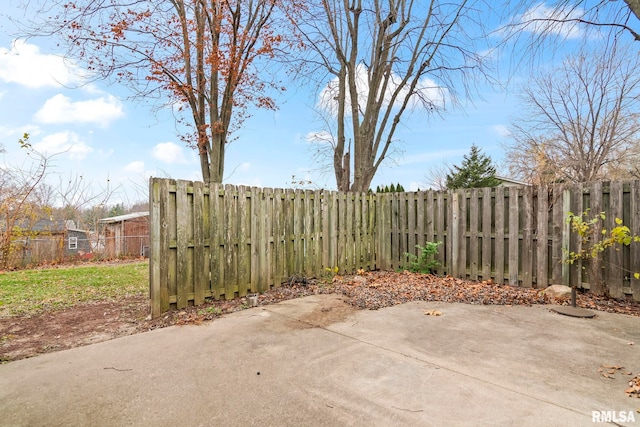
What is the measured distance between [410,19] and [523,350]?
8.58 meters

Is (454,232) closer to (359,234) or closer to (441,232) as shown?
(441,232)

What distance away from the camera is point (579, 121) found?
16.1 meters

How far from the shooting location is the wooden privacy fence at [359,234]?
162 inches

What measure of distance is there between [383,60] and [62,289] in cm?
874

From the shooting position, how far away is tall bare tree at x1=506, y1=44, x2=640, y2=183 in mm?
14766

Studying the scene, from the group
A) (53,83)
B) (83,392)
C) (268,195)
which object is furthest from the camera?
(53,83)

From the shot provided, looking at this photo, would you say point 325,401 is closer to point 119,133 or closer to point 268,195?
point 268,195

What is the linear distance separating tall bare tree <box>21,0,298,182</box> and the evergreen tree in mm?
17452

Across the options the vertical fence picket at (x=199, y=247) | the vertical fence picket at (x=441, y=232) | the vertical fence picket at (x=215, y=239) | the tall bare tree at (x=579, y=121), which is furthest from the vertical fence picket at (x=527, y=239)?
the tall bare tree at (x=579, y=121)

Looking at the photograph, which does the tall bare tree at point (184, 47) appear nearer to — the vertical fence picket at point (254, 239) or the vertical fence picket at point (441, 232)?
the vertical fence picket at point (254, 239)

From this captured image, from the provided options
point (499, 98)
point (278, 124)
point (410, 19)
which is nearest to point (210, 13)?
point (278, 124)

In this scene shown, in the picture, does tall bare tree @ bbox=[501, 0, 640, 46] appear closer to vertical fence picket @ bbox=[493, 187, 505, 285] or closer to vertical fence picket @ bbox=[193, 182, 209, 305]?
vertical fence picket @ bbox=[493, 187, 505, 285]

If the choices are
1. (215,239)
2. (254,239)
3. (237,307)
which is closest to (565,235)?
(254,239)

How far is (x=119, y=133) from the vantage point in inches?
413
